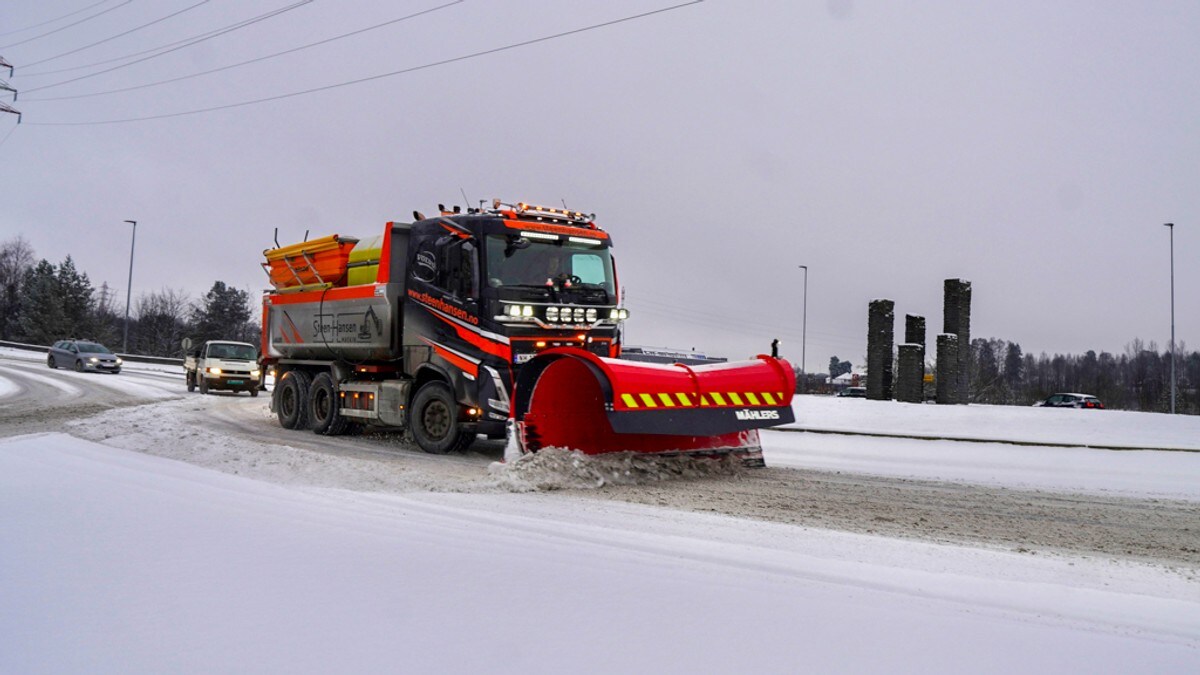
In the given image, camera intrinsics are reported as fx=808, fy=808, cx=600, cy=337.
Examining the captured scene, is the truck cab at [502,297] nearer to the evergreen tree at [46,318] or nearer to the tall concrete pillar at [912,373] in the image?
the tall concrete pillar at [912,373]

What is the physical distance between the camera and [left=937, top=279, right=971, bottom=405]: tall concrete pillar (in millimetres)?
22484

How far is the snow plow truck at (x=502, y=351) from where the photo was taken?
948 centimetres

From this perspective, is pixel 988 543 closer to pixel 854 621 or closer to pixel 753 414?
pixel 854 621

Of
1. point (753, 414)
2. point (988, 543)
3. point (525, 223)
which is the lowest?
point (988, 543)

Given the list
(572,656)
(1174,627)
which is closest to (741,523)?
(1174,627)

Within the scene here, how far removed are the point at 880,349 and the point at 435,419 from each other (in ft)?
52.1

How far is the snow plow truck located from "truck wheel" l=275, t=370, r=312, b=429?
0.43 m

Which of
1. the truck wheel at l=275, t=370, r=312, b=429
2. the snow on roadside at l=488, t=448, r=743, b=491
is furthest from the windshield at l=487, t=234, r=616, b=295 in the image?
the truck wheel at l=275, t=370, r=312, b=429

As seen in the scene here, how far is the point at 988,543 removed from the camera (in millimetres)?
6281

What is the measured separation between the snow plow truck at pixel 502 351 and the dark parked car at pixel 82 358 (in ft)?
83.2

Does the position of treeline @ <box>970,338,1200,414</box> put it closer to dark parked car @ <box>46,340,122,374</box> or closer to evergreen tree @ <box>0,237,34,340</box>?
dark parked car @ <box>46,340,122,374</box>

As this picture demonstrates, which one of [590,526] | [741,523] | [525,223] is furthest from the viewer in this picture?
[525,223]

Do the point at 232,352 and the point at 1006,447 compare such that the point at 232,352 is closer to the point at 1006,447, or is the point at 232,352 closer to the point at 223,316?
the point at 1006,447

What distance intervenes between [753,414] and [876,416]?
34.4 feet
